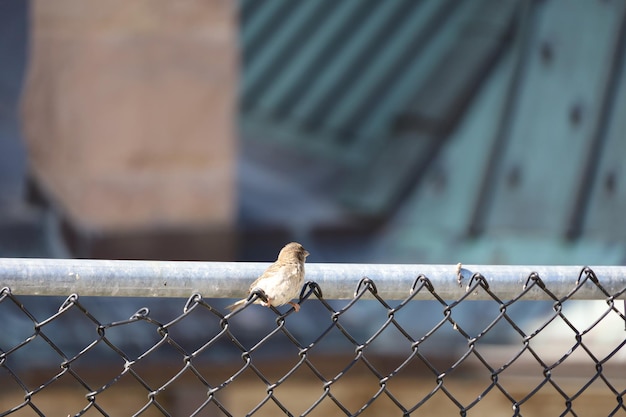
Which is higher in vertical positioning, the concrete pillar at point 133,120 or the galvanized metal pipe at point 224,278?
the concrete pillar at point 133,120

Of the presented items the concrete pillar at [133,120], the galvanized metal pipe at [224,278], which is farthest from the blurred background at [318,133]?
the galvanized metal pipe at [224,278]

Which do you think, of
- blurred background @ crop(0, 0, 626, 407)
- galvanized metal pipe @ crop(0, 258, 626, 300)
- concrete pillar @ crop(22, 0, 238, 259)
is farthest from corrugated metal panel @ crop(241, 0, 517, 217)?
galvanized metal pipe @ crop(0, 258, 626, 300)

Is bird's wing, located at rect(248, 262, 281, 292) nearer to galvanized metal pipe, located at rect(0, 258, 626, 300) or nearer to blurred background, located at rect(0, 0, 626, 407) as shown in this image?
galvanized metal pipe, located at rect(0, 258, 626, 300)

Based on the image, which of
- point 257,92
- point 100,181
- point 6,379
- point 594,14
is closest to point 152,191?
point 100,181

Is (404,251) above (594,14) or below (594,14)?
below

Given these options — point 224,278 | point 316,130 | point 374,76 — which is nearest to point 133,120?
point 316,130

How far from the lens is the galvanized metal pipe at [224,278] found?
3.24ft

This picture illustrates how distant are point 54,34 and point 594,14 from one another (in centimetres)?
164

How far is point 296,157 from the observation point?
2760 millimetres

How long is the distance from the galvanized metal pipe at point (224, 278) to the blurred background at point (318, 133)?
4.88 feet

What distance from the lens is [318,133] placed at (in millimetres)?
2842

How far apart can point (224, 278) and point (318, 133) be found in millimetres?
1820

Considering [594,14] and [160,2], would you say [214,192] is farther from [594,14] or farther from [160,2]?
[594,14]

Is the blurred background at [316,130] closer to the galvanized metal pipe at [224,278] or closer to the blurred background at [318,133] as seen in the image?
the blurred background at [318,133]
